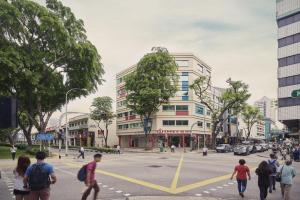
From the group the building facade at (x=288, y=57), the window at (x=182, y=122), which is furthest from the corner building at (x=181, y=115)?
the building facade at (x=288, y=57)

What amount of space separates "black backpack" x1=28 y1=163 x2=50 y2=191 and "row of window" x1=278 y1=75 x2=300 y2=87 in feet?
170

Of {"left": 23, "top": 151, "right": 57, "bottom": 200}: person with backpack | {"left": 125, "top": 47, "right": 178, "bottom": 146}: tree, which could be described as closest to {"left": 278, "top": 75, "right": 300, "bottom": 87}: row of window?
{"left": 125, "top": 47, "right": 178, "bottom": 146}: tree

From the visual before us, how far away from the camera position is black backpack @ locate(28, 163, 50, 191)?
9.93 metres

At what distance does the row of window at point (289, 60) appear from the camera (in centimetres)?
5722

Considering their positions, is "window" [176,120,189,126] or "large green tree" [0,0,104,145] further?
"window" [176,120,189,126]

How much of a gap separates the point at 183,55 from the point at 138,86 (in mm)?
15179

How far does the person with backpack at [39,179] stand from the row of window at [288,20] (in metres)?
53.8

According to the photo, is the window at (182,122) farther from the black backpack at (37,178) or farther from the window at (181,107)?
the black backpack at (37,178)

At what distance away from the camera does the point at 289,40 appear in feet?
192

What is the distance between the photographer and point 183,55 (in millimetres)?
83688

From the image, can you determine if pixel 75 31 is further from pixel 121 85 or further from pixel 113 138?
pixel 113 138

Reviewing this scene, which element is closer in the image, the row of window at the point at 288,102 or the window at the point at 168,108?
the row of window at the point at 288,102

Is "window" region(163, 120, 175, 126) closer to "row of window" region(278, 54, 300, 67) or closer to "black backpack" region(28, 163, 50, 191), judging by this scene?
"row of window" region(278, 54, 300, 67)

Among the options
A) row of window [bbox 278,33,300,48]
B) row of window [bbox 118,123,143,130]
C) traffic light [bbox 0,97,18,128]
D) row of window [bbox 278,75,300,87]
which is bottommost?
row of window [bbox 118,123,143,130]
